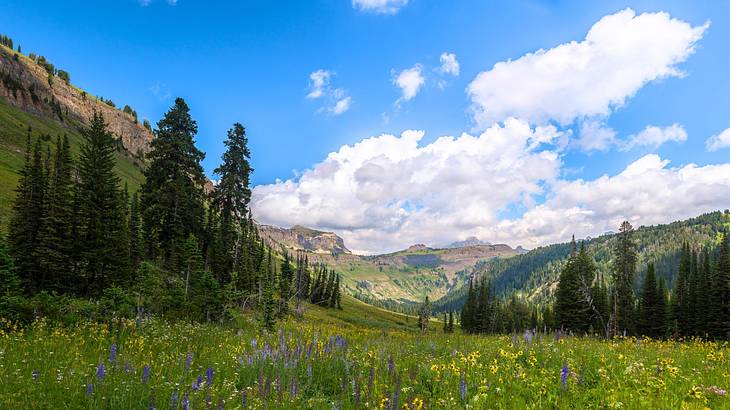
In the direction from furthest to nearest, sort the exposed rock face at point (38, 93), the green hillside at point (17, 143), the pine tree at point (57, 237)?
the exposed rock face at point (38, 93) → the green hillside at point (17, 143) → the pine tree at point (57, 237)

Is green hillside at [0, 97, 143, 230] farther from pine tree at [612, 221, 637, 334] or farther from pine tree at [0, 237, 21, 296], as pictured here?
pine tree at [612, 221, 637, 334]

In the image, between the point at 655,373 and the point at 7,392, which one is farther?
the point at 655,373

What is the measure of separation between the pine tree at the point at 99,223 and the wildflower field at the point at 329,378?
49.3 feet

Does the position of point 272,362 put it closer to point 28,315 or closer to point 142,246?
point 28,315

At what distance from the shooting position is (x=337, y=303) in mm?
129250

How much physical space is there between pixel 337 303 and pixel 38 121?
117634 millimetres

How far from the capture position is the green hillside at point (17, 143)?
52.9 m

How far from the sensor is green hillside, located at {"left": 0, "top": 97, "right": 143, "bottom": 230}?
5291 centimetres

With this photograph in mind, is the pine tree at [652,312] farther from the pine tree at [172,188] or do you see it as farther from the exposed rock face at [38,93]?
the exposed rock face at [38,93]

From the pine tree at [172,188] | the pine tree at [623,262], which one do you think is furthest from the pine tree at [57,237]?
the pine tree at [623,262]

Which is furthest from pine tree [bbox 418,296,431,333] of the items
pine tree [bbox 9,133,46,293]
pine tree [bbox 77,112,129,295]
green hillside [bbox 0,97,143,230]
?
green hillside [bbox 0,97,143,230]

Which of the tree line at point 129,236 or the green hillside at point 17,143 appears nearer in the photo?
the tree line at point 129,236

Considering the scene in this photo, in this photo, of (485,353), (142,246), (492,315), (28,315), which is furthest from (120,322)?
(492,315)

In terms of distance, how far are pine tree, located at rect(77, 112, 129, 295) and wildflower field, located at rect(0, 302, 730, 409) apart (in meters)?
15.0
